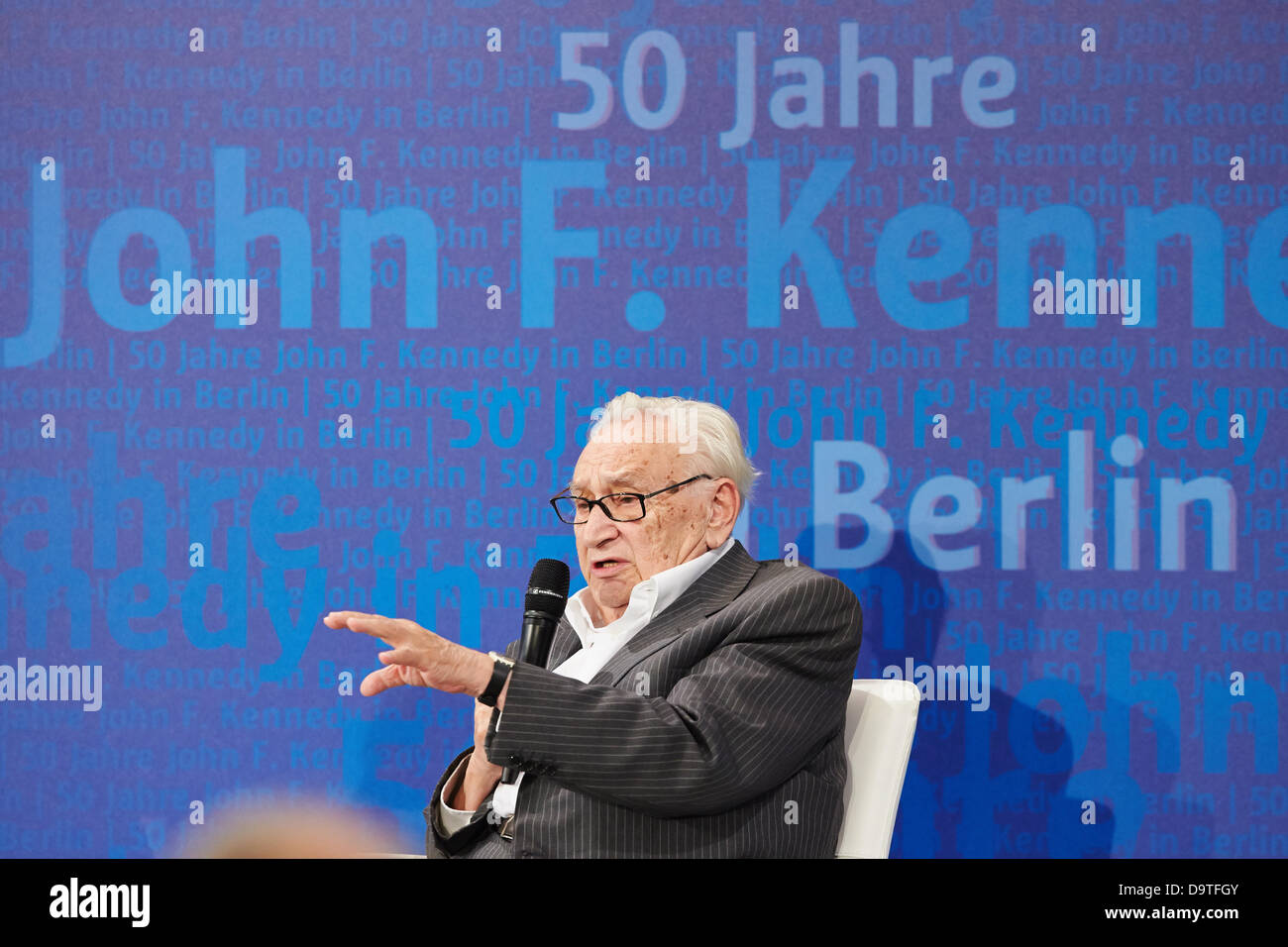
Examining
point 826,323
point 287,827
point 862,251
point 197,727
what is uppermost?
point 862,251

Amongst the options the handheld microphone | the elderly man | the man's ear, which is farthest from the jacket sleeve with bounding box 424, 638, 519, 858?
the man's ear

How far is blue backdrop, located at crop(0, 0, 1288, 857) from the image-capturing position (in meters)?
2.72

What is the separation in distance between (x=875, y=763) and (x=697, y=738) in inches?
18.6

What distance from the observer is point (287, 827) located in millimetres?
2768

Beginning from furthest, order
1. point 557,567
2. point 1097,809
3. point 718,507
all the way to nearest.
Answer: point 1097,809, point 718,507, point 557,567

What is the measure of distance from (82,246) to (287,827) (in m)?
1.58

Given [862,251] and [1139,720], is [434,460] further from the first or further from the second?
[1139,720]

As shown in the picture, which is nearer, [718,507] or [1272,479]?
[718,507]

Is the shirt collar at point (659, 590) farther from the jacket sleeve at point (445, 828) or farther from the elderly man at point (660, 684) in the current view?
the jacket sleeve at point (445, 828)

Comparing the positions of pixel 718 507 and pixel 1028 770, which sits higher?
pixel 718 507

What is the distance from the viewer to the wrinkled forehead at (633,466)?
7.29 ft

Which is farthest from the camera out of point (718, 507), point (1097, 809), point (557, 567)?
point (1097, 809)

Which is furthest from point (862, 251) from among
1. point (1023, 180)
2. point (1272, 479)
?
point (1272, 479)

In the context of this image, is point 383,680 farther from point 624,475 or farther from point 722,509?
point 722,509
